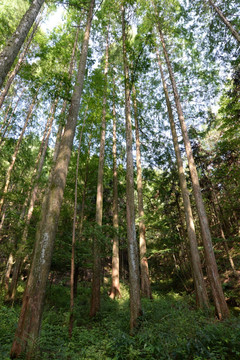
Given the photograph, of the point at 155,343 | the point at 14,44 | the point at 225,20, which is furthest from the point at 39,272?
the point at 225,20

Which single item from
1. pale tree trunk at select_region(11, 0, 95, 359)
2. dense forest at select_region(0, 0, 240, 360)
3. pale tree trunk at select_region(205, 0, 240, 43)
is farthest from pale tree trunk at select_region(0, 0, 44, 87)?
pale tree trunk at select_region(205, 0, 240, 43)

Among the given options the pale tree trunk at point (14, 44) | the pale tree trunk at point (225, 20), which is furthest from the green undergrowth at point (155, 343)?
the pale tree trunk at point (225, 20)

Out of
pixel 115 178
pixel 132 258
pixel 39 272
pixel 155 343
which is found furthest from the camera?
pixel 115 178

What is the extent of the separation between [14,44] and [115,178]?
986 cm

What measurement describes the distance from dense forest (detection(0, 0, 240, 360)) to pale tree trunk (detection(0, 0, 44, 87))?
3 cm

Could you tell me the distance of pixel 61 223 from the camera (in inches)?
554

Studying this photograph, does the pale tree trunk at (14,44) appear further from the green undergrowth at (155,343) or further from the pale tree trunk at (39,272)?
the green undergrowth at (155,343)

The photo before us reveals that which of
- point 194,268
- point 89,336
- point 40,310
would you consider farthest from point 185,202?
point 40,310

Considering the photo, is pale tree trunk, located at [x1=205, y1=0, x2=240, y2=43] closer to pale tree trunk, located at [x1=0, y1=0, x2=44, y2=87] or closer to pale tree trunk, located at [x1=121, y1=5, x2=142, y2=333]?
pale tree trunk, located at [x1=121, y1=5, x2=142, y2=333]

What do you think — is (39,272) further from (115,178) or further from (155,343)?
(115,178)

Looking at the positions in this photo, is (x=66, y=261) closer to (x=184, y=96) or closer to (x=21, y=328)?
(x=21, y=328)

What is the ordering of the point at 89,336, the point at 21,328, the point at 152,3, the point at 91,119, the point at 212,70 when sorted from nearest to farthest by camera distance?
the point at 21,328 < the point at 89,336 < the point at 91,119 < the point at 212,70 < the point at 152,3

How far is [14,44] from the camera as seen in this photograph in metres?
A: 4.44

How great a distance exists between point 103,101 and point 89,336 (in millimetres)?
13023
